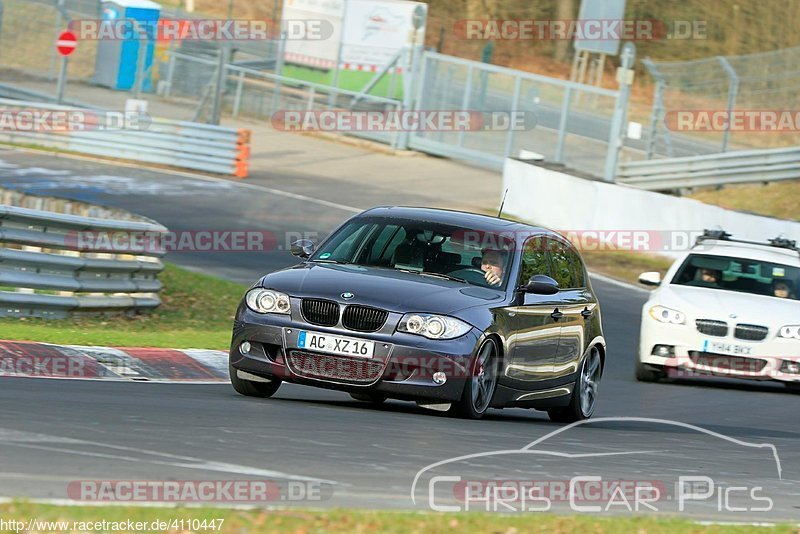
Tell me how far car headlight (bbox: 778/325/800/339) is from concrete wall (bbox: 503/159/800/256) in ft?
28.5

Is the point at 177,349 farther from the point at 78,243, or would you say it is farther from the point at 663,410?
the point at 663,410

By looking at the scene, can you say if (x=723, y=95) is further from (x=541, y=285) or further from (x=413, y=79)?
(x=541, y=285)

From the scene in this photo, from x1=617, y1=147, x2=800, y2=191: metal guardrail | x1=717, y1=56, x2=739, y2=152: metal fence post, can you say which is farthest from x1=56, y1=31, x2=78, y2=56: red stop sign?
x1=717, y1=56, x2=739, y2=152: metal fence post

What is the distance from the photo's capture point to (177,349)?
13406 mm

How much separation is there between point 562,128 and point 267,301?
2560 cm

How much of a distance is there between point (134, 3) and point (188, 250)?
85.3 feet

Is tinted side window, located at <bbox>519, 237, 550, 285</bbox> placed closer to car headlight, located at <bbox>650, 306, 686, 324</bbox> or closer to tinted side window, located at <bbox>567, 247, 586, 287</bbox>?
tinted side window, located at <bbox>567, 247, 586, 287</bbox>

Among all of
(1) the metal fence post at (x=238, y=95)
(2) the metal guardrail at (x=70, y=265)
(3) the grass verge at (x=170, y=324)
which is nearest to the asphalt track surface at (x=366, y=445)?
(3) the grass verge at (x=170, y=324)

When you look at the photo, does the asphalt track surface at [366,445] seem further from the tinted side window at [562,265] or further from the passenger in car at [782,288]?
the passenger in car at [782,288]

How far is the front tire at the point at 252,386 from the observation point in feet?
34.5

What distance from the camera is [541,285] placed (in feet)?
35.6

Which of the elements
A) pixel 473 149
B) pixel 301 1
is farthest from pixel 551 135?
pixel 301 1

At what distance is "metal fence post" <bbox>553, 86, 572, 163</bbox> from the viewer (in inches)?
1369

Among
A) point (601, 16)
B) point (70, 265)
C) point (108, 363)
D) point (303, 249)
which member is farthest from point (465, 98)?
point (303, 249)
